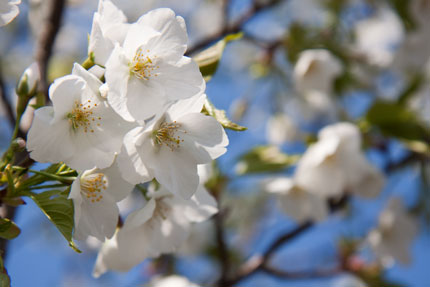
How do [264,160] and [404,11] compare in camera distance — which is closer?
[264,160]

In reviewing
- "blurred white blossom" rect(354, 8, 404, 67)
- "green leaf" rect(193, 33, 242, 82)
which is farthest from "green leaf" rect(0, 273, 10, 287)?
"blurred white blossom" rect(354, 8, 404, 67)

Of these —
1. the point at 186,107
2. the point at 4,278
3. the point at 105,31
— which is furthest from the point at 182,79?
the point at 4,278

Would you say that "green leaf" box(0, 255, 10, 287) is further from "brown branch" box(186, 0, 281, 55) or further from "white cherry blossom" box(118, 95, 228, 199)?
"brown branch" box(186, 0, 281, 55)

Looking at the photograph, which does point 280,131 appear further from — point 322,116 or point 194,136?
point 194,136

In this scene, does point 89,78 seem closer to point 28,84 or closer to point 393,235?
point 28,84

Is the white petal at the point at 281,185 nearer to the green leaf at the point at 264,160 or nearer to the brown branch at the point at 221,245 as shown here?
the green leaf at the point at 264,160

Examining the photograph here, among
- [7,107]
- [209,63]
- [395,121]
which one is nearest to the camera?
[209,63]
